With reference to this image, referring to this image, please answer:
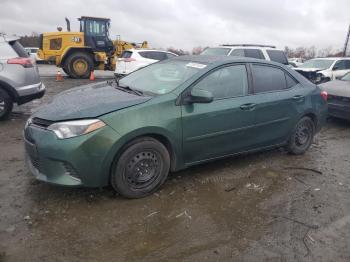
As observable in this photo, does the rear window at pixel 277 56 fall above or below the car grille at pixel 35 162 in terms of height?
above

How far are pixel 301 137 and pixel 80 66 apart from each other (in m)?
13.5

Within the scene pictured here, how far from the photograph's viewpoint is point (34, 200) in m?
3.56

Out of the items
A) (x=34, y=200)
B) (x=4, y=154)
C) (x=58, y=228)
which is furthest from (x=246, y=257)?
(x=4, y=154)

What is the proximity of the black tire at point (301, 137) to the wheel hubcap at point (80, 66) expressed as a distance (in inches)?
526

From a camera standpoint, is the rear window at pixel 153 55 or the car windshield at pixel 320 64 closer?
the car windshield at pixel 320 64

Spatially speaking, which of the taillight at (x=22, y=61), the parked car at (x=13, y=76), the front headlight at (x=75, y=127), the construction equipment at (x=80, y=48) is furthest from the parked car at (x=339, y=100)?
the construction equipment at (x=80, y=48)

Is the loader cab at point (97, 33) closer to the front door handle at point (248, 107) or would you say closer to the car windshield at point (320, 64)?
the car windshield at point (320, 64)

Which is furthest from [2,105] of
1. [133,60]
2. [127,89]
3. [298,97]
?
[133,60]

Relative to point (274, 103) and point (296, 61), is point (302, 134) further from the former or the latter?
point (296, 61)

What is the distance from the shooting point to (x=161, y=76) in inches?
174

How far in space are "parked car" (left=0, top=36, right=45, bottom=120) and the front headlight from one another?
391 centimetres

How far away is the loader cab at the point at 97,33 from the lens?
17234 mm

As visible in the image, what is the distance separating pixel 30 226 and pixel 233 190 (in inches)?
89.5

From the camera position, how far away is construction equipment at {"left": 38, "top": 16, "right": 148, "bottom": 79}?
54.2 feet
